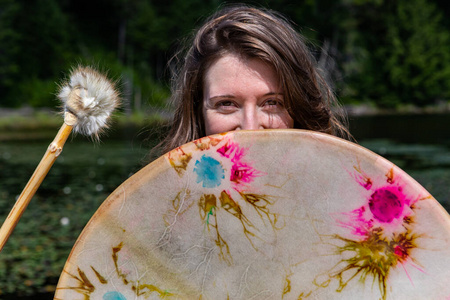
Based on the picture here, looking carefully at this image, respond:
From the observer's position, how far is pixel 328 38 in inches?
1462

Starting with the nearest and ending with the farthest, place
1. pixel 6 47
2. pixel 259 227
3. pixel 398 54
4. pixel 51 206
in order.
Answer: pixel 259 227, pixel 51 206, pixel 6 47, pixel 398 54

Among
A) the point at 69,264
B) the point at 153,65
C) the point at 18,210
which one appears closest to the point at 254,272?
the point at 69,264

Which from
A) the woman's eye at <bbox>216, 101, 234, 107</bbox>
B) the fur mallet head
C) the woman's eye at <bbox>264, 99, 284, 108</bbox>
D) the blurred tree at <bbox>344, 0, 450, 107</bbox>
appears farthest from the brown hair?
the blurred tree at <bbox>344, 0, 450, 107</bbox>

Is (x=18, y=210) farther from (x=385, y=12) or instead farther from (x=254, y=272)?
(x=385, y=12)

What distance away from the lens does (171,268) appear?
1.22 meters

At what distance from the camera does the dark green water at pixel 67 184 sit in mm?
5116

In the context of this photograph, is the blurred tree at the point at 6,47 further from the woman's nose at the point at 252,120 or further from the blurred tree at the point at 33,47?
the woman's nose at the point at 252,120

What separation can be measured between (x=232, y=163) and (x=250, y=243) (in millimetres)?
170

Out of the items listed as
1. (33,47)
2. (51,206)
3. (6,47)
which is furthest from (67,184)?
(33,47)

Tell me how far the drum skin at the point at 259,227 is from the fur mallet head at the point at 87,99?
0.78 ft

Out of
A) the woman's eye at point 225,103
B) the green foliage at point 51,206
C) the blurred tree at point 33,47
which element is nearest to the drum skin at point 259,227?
the woman's eye at point 225,103

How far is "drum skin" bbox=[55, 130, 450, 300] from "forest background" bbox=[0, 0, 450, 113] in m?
30.9

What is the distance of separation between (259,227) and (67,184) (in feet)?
28.9

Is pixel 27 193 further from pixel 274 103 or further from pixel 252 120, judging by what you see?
pixel 274 103
